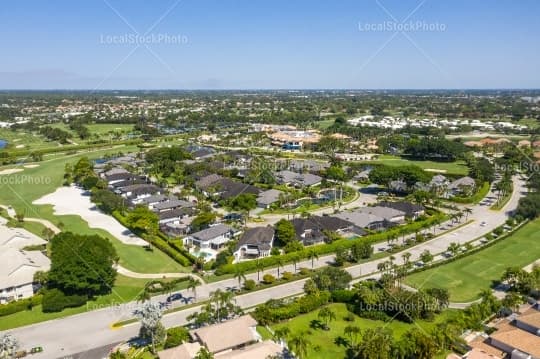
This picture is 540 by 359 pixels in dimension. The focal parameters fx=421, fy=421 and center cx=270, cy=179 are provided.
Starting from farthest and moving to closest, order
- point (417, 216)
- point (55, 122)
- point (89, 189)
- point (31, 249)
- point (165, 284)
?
point (55, 122)
point (89, 189)
point (417, 216)
point (31, 249)
point (165, 284)

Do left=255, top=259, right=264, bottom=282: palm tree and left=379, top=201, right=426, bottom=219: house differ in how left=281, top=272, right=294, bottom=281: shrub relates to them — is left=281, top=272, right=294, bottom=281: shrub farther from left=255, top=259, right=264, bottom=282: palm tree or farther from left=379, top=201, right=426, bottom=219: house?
left=379, top=201, right=426, bottom=219: house

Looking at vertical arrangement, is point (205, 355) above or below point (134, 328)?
above

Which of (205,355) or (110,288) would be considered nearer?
(205,355)

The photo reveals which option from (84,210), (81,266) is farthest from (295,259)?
(84,210)

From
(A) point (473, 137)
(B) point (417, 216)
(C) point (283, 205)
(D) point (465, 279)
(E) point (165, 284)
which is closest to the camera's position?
(E) point (165, 284)

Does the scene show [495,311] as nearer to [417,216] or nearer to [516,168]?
[417,216]

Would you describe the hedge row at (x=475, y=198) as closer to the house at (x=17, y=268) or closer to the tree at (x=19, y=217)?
the house at (x=17, y=268)

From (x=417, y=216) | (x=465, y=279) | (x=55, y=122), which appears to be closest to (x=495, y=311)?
(x=465, y=279)
